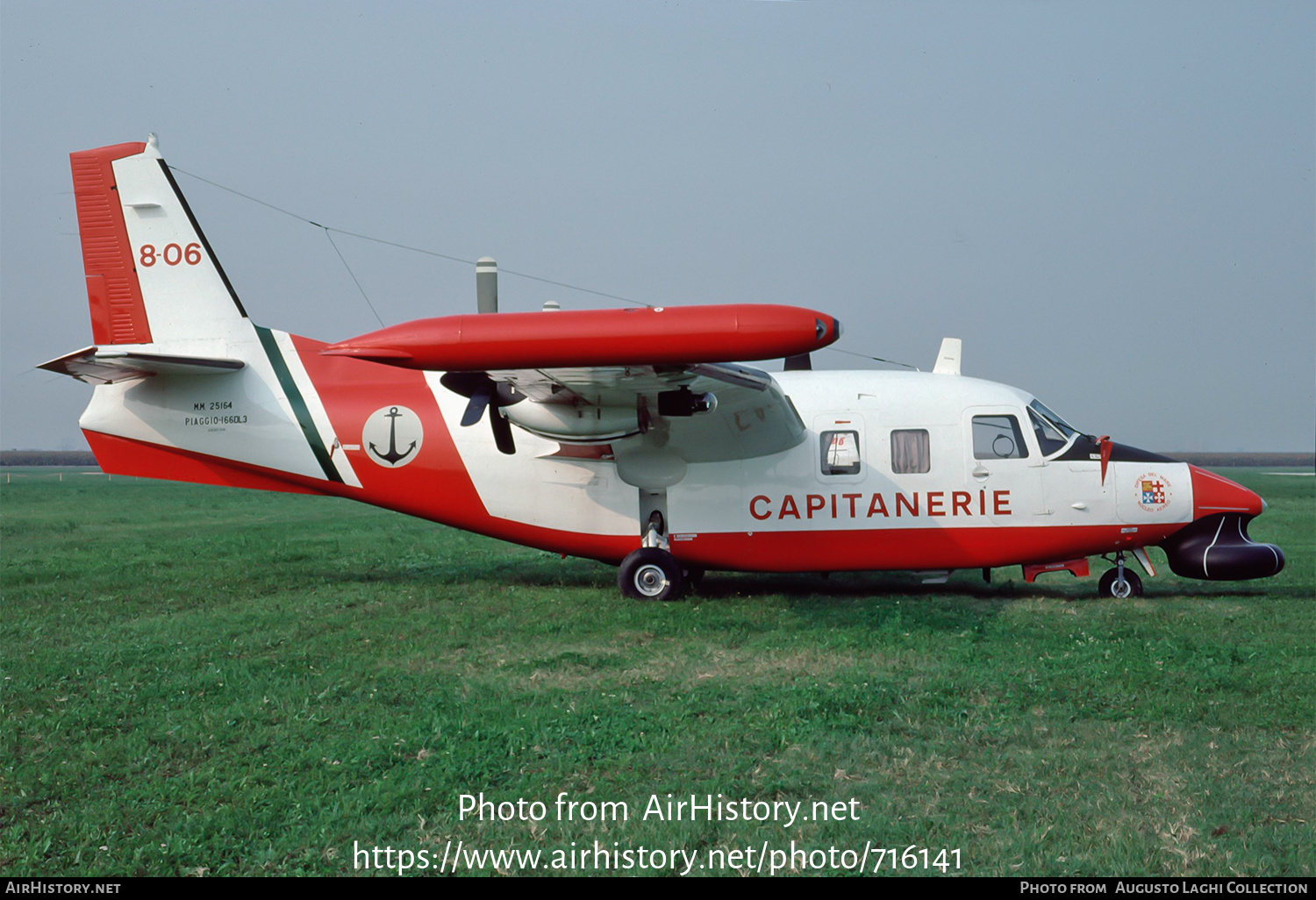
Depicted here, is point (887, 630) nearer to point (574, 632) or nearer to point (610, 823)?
point (574, 632)

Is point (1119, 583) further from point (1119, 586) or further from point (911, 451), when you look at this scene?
point (911, 451)

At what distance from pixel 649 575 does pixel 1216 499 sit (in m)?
6.62

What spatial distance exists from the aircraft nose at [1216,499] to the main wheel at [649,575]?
19.9 ft

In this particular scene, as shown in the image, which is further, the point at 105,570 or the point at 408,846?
the point at 105,570

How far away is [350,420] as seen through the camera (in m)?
10.9

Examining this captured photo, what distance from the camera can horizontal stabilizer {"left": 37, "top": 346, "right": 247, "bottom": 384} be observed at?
31.3 ft

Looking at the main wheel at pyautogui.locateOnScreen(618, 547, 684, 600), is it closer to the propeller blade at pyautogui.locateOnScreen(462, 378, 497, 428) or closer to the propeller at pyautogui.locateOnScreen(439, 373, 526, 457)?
the propeller at pyautogui.locateOnScreen(439, 373, 526, 457)

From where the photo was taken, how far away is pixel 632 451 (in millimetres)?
10562

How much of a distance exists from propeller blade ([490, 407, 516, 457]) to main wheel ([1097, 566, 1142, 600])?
23.5 feet

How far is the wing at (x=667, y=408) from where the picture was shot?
8.61 meters

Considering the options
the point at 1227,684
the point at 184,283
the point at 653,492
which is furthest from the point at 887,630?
the point at 184,283

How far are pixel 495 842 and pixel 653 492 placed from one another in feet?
22.2

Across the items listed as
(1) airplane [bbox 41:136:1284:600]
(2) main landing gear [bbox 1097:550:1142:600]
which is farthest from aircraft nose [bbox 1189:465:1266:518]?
(2) main landing gear [bbox 1097:550:1142:600]

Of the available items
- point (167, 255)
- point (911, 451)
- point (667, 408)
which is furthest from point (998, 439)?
point (167, 255)
